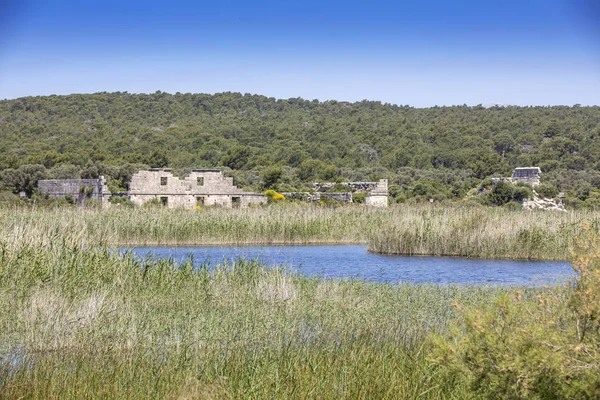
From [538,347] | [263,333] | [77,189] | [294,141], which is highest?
[538,347]

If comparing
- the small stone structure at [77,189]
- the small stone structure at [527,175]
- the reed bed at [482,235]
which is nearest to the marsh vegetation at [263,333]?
the reed bed at [482,235]

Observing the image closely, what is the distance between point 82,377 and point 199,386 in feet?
3.14

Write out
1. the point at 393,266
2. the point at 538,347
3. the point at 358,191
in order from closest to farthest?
the point at 538,347 → the point at 393,266 → the point at 358,191

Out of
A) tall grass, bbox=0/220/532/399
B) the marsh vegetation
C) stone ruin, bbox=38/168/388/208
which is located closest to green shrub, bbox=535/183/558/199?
stone ruin, bbox=38/168/388/208

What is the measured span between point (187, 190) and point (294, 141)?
131ft

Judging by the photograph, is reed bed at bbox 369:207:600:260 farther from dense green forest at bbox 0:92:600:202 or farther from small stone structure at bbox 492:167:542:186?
small stone structure at bbox 492:167:542:186

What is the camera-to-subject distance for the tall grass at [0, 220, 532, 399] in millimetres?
4977

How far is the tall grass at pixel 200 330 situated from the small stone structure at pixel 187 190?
81.4 feet

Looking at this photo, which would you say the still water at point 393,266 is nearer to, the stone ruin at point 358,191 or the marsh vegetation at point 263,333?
the marsh vegetation at point 263,333

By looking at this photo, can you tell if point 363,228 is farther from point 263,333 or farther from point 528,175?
point 528,175

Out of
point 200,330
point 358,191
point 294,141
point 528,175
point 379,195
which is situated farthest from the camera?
point 294,141

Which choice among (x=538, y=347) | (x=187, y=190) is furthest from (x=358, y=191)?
(x=538, y=347)

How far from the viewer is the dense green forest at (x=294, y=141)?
49.6m

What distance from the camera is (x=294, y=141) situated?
74.7m
